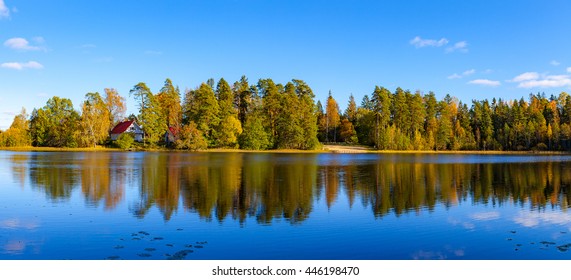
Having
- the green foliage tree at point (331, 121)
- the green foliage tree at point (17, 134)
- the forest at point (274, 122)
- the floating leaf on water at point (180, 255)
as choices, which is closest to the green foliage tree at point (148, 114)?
the forest at point (274, 122)

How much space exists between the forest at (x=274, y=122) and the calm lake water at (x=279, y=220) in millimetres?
66345

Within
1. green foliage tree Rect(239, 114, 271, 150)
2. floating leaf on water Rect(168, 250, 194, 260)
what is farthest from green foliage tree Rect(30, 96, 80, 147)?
floating leaf on water Rect(168, 250, 194, 260)

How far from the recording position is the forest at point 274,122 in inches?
3698

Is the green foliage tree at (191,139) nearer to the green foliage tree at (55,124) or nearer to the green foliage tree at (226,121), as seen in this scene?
the green foliage tree at (226,121)

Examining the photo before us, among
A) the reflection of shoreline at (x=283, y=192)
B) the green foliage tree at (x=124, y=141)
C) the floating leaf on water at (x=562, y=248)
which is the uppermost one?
the green foliage tree at (x=124, y=141)

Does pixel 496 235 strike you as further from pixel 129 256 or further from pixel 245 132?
pixel 245 132

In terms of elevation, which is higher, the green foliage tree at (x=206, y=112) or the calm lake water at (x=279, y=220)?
the green foliage tree at (x=206, y=112)

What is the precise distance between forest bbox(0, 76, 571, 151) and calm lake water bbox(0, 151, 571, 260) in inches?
2612

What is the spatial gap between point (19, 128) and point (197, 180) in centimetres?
8882

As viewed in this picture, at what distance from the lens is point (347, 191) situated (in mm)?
25562

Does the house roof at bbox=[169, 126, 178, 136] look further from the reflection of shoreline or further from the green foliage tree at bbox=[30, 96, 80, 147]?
the reflection of shoreline

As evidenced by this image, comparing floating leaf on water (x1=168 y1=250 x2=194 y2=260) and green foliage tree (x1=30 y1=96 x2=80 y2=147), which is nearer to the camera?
floating leaf on water (x1=168 y1=250 x2=194 y2=260)

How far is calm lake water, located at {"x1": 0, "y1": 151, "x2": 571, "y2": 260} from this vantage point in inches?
482

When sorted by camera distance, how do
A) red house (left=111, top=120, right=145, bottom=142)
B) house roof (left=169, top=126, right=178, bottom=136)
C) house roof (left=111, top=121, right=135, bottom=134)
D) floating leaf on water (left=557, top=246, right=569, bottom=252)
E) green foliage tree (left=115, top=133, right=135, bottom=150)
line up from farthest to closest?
house roof (left=111, top=121, right=135, bottom=134), red house (left=111, top=120, right=145, bottom=142), house roof (left=169, top=126, right=178, bottom=136), green foliage tree (left=115, top=133, right=135, bottom=150), floating leaf on water (left=557, top=246, right=569, bottom=252)
